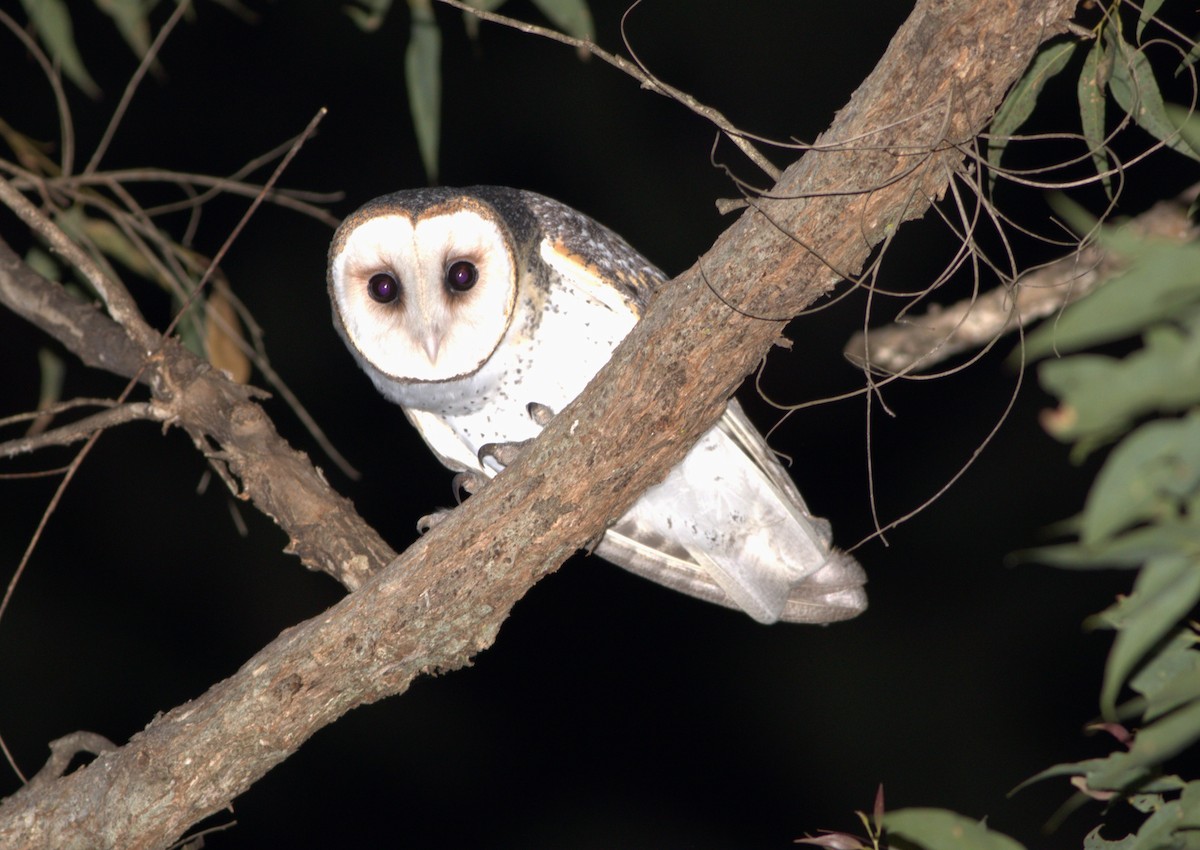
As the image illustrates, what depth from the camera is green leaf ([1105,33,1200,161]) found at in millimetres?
1436

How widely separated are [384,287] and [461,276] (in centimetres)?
16

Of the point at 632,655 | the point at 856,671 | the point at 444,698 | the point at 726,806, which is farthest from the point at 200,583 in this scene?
the point at 856,671

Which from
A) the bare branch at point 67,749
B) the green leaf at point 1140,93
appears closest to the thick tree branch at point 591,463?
the bare branch at point 67,749

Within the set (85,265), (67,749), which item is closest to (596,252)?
(85,265)

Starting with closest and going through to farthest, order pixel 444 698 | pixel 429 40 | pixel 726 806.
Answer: pixel 429 40 < pixel 726 806 < pixel 444 698

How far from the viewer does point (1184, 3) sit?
3.84 m

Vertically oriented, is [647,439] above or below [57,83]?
below

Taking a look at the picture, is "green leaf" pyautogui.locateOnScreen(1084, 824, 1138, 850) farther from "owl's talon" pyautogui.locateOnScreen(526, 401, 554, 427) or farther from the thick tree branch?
"owl's talon" pyautogui.locateOnScreen(526, 401, 554, 427)

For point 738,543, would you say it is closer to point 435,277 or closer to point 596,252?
point 596,252

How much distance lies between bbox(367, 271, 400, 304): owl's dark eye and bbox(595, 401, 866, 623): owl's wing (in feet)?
2.21

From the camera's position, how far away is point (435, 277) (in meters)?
2.14

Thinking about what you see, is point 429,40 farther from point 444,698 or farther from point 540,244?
point 444,698

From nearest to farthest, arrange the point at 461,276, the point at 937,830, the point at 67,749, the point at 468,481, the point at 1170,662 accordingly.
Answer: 1. the point at 937,830
2. the point at 1170,662
3. the point at 67,749
4. the point at 461,276
5. the point at 468,481

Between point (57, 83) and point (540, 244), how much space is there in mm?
1012
